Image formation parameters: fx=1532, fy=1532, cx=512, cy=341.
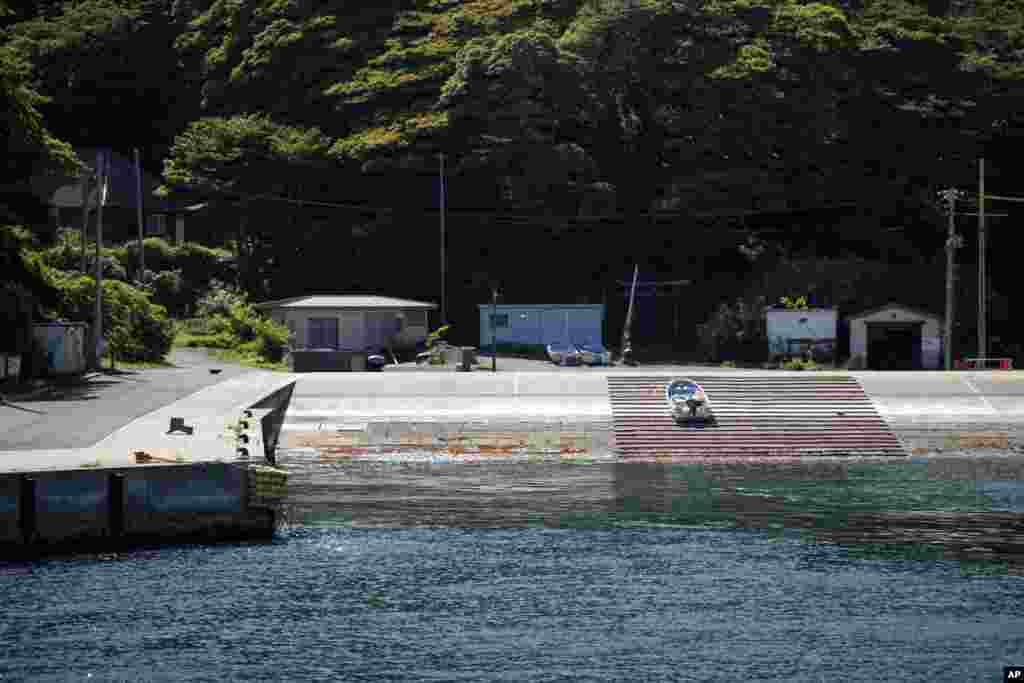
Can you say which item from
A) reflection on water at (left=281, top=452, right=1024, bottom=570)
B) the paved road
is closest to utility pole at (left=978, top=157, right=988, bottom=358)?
reflection on water at (left=281, top=452, right=1024, bottom=570)

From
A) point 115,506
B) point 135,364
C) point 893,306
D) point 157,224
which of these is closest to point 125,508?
point 115,506

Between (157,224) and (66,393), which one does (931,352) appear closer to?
(66,393)

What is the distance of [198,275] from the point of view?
108 meters

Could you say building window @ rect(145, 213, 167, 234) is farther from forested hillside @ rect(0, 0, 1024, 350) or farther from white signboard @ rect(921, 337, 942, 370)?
white signboard @ rect(921, 337, 942, 370)

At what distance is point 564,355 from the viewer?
85375mm

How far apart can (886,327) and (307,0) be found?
4899cm

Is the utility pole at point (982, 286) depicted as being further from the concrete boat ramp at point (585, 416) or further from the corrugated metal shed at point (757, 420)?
the corrugated metal shed at point (757, 420)

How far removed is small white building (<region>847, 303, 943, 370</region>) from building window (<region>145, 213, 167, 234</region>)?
60383 millimetres

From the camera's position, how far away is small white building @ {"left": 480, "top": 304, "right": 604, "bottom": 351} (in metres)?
92.4

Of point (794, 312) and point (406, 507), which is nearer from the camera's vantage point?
point (406, 507)

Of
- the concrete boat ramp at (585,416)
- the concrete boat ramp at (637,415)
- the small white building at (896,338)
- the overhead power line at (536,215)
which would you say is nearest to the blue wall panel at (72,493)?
the concrete boat ramp at (585,416)

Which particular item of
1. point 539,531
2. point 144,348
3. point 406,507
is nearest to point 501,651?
point 539,531

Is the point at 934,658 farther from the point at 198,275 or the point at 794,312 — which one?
the point at 198,275

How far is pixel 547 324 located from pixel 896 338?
20.5 meters
